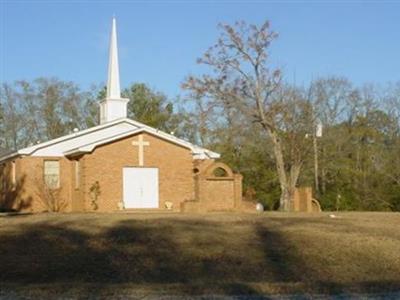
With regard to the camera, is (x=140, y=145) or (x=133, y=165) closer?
(x=133, y=165)

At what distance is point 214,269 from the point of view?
15.0 m

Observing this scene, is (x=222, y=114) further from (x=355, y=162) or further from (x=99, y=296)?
(x=99, y=296)

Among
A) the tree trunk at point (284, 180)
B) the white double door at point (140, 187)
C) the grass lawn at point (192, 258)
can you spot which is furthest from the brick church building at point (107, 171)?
the grass lawn at point (192, 258)

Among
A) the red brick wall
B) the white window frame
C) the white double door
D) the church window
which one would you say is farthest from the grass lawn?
the white window frame

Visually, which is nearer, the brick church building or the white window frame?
the brick church building

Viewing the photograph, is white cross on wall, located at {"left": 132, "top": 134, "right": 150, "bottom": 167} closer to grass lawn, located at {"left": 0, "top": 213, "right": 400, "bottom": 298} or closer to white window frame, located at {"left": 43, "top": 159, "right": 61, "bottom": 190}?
white window frame, located at {"left": 43, "top": 159, "right": 61, "bottom": 190}

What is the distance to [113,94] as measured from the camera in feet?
140

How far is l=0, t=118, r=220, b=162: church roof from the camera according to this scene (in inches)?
1464

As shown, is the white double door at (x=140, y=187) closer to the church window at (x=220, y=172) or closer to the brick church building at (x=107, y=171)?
the brick church building at (x=107, y=171)

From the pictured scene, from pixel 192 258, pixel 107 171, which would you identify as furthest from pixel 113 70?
pixel 192 258

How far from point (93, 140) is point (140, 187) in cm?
400

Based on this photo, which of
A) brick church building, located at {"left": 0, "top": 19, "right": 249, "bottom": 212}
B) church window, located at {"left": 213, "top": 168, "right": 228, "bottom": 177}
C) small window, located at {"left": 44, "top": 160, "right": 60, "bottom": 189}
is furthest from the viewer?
small window, located at {"left": 44, "top": 160, "right": 60, "bottom": 189}

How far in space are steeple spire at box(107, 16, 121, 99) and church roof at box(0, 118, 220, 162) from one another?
334cm

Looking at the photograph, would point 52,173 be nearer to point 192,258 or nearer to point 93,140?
point 93,140
